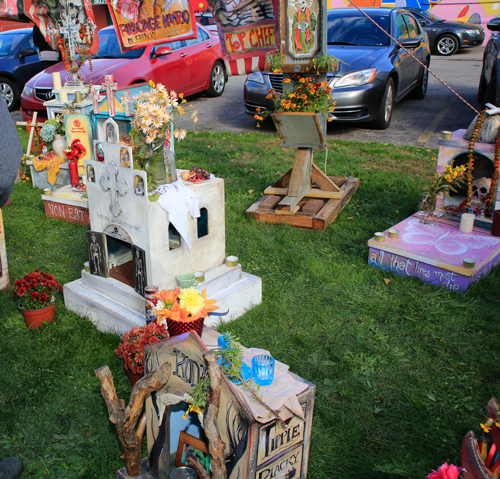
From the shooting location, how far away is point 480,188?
16.3 ft

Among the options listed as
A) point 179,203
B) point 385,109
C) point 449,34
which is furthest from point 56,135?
point 449,34

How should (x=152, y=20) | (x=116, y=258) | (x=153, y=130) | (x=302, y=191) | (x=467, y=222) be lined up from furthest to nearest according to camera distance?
(x=152, y=20) < (x=302, y=191) < (x=467, y=222) < (x=116, y=258) < (x=153, y=130)

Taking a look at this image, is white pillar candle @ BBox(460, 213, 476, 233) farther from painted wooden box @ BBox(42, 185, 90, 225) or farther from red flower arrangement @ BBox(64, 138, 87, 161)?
red flower arrangement @ BBox(64, 138, 87, 161)

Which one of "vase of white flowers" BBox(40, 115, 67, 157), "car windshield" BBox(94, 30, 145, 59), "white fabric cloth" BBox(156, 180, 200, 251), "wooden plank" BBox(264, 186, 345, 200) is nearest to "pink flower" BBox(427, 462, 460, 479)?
"white fabric cloth" BBox(156, 180, 200, 251)

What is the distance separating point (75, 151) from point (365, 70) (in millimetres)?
4705

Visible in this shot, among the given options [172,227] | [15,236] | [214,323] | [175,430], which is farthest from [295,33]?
[175,430]

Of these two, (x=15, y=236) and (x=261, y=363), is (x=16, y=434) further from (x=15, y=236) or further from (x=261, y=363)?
(x=15, y=236)

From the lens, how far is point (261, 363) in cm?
234

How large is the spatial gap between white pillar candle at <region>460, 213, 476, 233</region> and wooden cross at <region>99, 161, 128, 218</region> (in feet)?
10.2

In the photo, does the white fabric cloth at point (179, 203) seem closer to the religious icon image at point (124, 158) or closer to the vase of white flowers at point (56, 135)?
the religious icon image at point (124, 158)

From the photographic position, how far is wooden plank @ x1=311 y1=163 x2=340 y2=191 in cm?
566

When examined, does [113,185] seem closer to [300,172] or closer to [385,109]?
[300,172]

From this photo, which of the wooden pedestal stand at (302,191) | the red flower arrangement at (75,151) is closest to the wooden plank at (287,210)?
the wooden pedestal stand at (302,191)

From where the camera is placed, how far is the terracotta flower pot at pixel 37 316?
12.3ft
